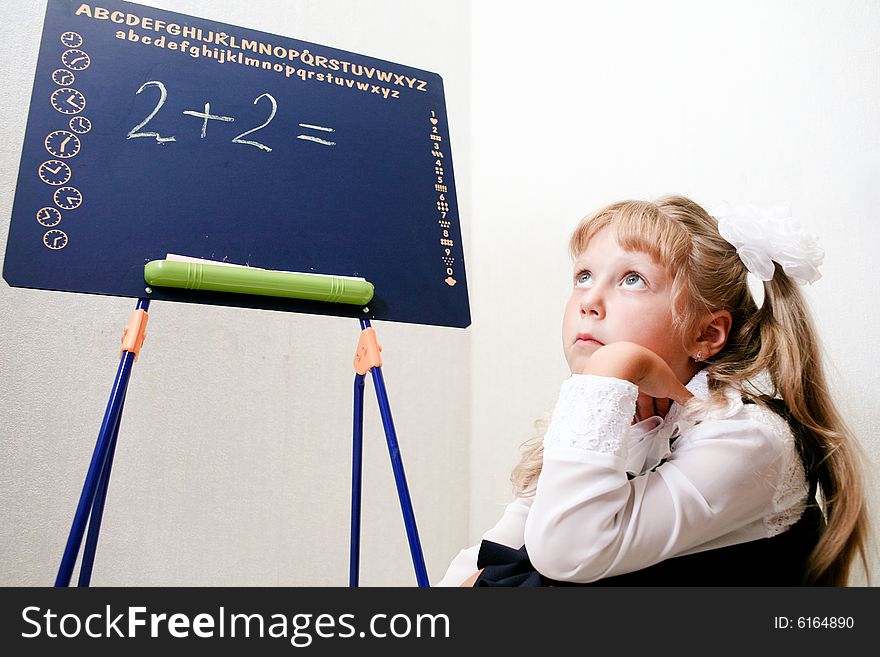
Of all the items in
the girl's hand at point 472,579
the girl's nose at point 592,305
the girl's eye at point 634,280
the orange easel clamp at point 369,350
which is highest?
the orange easel clamp at point 369,350

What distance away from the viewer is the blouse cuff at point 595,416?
2.84ft

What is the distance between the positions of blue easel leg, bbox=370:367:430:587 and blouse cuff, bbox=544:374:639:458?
0.33 metres

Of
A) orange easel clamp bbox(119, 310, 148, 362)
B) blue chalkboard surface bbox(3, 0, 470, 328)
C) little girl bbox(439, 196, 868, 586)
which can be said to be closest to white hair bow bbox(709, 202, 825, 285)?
little girl bbox(439, 196, 868, 586)

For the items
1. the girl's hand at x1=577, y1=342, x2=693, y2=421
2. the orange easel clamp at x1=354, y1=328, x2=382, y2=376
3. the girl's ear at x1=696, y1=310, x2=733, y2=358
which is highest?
the orange easel clamp at x1=354, y1=328, x2=382, y2=376

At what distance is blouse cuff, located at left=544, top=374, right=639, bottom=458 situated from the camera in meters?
0.87

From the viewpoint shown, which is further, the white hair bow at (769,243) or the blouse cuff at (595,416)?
the white hair bow at (769,243)

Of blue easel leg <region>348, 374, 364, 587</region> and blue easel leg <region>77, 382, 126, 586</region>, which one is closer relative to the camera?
blue easel leg <region>77, 382, 126, 586</region>

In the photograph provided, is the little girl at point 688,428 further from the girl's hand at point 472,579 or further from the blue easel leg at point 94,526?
the blue easel leg at point 94,526

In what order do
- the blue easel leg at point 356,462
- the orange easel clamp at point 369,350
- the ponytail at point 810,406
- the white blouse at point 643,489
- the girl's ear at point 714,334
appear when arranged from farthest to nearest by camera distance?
the blue easel leg at point 356,462 < the orange easel clamp at point 369,350 < the girl's ear at point 714,334 < the ponytail at point 810,406 < the white blouse at point 643,489

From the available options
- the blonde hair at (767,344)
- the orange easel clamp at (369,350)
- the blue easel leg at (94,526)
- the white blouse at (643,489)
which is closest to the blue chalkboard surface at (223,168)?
the orange easel clamp at (369,350)

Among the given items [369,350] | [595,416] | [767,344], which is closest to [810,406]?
[767,344]

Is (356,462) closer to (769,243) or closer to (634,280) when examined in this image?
(634,280)

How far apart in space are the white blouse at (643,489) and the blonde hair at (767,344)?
0.05 m

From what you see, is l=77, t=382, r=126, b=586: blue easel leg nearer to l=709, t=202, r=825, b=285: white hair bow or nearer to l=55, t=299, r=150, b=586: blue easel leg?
l=55, t=299, r=150, b=586: blue easel leg
